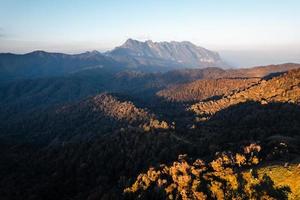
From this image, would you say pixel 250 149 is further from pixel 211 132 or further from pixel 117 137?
pixel 117 137

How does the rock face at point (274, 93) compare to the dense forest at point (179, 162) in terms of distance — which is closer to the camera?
the dense forest at point (179, 162)

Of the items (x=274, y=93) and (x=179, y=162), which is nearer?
(x=179, y=162)

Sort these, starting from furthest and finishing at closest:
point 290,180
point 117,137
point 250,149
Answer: point 117,137, point 250,149, point 290,180

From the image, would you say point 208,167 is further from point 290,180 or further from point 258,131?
point 258,131

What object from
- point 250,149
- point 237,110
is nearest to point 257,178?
point 250,149

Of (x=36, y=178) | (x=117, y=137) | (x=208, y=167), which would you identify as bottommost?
(x=36, y=178)

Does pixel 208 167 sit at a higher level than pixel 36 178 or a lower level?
higher

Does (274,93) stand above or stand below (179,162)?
above

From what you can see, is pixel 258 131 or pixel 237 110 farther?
pixel 237 110

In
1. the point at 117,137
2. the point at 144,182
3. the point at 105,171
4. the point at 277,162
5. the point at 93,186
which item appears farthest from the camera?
the point at 117,137

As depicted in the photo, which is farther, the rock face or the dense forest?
the rock face
